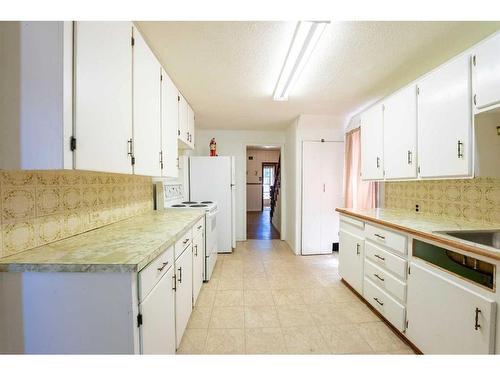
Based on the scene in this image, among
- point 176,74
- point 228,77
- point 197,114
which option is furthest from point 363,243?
point 197,114

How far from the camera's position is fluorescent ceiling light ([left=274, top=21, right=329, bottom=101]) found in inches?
53.9

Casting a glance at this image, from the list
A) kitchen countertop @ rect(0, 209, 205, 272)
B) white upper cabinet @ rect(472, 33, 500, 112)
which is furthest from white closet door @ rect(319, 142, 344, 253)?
kitchen countertop @ rect(0, 209, 205, 272)

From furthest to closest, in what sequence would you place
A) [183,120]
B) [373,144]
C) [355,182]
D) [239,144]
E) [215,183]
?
[239,144] < [215,183] < [355,182] < [183,120] < [373,144]

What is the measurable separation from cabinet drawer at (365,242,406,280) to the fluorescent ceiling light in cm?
170

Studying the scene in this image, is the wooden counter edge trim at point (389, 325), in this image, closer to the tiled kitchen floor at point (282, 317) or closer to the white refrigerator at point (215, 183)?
the tiled kitchen floor at point (282, 317)

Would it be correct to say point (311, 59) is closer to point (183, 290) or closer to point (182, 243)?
point (182, 243)

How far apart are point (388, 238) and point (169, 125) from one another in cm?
218

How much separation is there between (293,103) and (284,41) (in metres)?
1.43

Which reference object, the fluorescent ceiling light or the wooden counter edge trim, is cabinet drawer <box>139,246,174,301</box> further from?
the wooden counter edge trim

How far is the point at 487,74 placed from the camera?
1327 mm

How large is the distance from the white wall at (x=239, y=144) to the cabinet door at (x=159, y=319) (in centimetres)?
318

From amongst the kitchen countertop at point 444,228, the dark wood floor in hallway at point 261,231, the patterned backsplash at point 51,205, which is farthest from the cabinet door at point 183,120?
the dark wood floor in hallway at point 261,231

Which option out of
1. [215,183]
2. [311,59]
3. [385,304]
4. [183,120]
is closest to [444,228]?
[385,304]

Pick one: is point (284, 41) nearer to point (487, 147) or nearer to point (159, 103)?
point (159, 103)
